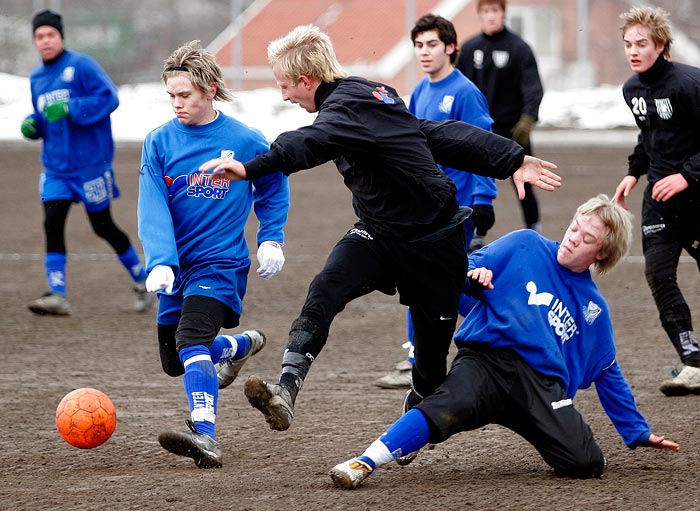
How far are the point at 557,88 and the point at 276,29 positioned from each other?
683cm

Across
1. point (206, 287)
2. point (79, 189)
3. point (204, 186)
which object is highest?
point (204, 186)

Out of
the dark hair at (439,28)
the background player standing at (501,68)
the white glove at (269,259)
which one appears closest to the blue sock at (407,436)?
the white glove at (269,259)

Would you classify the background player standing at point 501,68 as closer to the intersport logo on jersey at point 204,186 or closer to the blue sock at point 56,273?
the blue sock at point 56,273

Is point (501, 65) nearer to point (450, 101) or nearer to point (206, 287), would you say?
point (450, 101)

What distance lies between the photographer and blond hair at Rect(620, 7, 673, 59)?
6.38 meters

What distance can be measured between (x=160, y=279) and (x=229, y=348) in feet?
3.27

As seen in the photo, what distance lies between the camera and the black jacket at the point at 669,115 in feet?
20.8

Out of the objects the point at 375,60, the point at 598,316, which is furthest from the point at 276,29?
the point at 598,316

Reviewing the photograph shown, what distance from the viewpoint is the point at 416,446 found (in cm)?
461

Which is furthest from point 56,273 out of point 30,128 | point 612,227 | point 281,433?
point 612,227

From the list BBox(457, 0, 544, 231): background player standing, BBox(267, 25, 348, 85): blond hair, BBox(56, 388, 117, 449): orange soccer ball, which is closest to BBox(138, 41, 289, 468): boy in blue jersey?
BBox(56, 388, 117, 449): orange soccer ball

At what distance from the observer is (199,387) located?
507cm

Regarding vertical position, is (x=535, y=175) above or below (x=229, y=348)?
above

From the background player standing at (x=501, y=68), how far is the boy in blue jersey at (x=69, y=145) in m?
3.18
